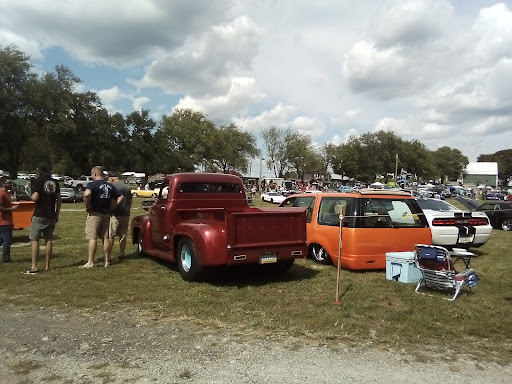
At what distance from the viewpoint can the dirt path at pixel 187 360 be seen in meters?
3.64

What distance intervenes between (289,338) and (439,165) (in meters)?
129

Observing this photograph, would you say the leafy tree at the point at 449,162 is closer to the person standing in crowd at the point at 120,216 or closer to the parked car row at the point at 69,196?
the parked car row at the point at 69,196

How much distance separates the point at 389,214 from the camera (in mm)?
8086

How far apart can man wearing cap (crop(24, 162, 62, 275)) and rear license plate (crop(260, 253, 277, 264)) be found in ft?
12.2

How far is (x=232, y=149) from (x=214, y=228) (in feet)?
220

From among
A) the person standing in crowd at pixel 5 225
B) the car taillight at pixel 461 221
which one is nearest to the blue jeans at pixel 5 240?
the person standing in crowd at pixel 5 225

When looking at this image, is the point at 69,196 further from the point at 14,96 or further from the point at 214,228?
the point at 214,228

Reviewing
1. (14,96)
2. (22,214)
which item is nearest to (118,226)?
(22,214)

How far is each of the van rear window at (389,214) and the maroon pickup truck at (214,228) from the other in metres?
1.45

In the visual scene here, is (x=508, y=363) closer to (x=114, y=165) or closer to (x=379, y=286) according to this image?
(x=379, y=286)

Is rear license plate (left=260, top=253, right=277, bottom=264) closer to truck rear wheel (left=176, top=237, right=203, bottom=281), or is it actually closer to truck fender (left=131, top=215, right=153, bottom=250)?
truck rear wheel (left=176, top=237, right=203, bottom=281)

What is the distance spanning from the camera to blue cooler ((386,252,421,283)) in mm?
7129

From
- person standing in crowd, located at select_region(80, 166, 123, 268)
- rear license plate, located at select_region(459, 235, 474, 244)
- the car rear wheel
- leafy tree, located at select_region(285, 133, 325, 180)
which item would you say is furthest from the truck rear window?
leafy tree, located at select_region(285, 133, 325, 180)

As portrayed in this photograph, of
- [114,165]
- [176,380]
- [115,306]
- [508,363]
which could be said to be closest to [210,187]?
[115,306]
